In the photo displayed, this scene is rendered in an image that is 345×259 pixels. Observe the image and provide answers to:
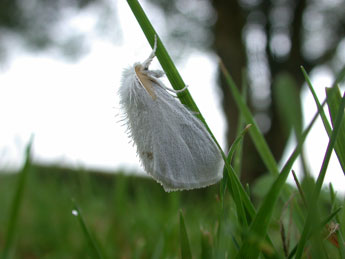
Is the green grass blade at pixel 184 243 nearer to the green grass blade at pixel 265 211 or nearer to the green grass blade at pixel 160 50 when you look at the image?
the green grass blade at pixel 265 211

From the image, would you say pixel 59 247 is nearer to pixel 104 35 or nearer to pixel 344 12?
pixel 104 35

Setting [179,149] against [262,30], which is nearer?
[179,149]

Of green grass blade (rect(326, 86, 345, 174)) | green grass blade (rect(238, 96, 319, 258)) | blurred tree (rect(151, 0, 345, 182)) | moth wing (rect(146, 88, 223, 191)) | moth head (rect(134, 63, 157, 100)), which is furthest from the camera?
blurred tree (rect(151, 0, 345, 182))

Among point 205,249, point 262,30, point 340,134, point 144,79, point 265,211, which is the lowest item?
point 205,249

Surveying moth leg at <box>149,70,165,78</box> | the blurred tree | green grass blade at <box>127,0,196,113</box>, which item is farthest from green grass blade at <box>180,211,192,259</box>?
the blurred tree

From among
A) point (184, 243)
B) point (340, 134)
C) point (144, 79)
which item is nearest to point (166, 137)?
point (144, 79)

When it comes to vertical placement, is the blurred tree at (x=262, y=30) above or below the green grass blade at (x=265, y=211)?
above

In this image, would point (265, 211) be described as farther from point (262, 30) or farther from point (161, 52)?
point (262, 30)

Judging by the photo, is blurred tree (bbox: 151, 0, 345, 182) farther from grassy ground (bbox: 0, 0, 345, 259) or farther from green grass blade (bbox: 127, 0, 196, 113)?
green grass blade (bbox: 127, 0, 196, 113)

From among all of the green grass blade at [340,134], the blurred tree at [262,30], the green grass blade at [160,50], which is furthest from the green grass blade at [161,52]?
the blurred tree at [262,30]

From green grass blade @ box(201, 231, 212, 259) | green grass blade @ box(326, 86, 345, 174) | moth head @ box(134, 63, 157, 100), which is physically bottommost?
green grass blade @ box(201, 231, 212, 259)
